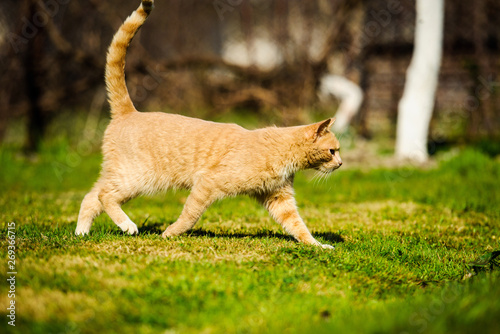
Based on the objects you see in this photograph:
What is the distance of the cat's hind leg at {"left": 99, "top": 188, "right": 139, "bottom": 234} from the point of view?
12.8ft

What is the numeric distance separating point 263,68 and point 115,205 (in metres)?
5.45

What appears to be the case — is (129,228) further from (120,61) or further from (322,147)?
(322,147)

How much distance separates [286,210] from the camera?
396 cm

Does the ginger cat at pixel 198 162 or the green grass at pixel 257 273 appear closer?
the green grass at pixel 257 273

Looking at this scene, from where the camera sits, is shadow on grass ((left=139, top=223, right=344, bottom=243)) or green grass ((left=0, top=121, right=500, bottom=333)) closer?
green grass ((left=0, top=121, right=500, bottom=333))

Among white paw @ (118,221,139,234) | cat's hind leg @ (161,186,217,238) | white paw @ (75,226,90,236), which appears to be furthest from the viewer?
white paw @ (75,226,90,236)

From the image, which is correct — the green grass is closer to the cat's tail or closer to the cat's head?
the cat's head

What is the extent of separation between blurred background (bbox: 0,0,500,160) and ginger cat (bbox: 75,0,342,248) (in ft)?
13.8

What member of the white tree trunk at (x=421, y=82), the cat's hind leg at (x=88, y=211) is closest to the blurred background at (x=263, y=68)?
the white tree trunk at (x=421, y=82)

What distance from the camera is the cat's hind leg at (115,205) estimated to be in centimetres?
390

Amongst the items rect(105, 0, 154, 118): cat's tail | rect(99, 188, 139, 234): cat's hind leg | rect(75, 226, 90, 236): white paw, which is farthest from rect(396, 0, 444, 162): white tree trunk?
rect(75, 226, 90, 236): white paw

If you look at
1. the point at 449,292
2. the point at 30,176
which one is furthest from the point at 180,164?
the point at 30,176

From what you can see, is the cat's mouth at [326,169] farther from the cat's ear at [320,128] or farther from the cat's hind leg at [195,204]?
the cat's hind leg at [195,204]

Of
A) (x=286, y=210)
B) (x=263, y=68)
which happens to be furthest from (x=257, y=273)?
(x=263, y=68)
